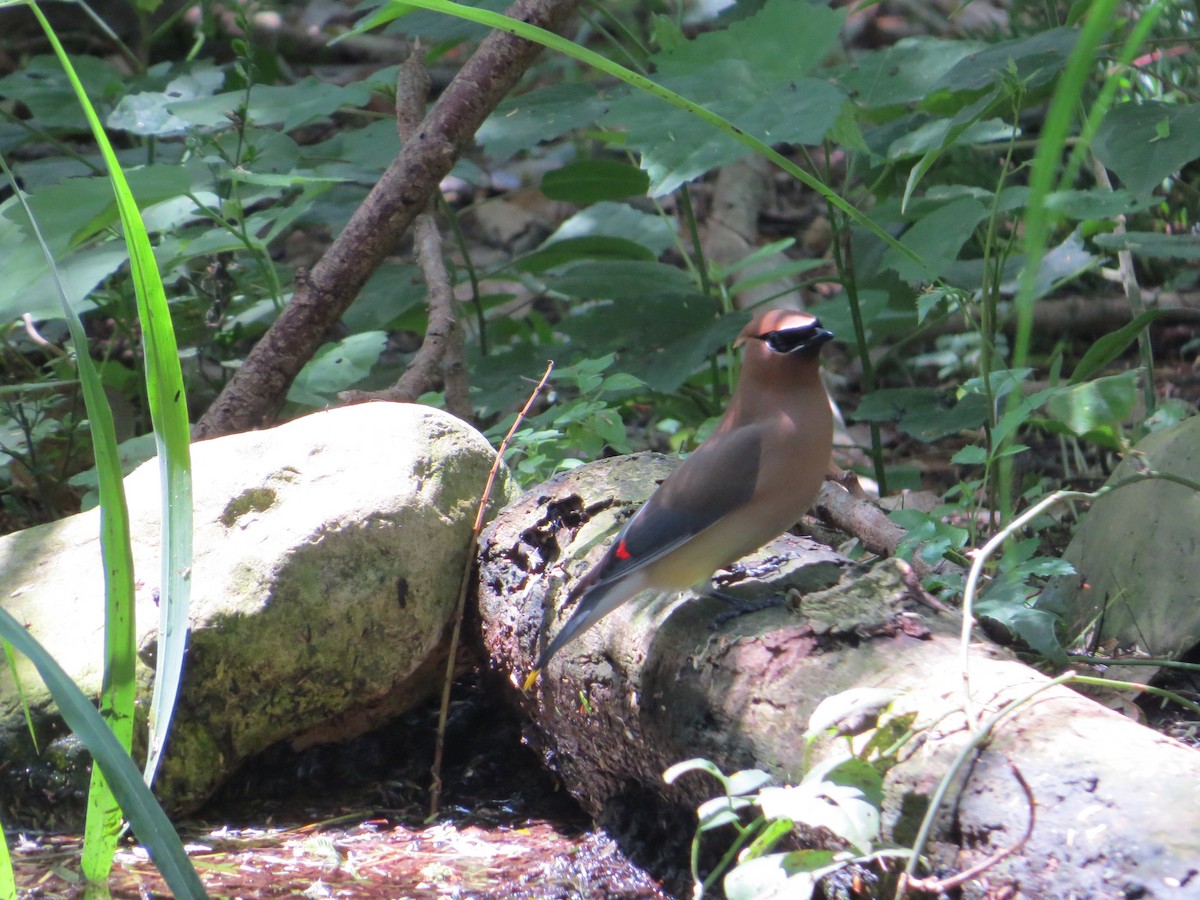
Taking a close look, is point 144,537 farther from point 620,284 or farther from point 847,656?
point 620,284

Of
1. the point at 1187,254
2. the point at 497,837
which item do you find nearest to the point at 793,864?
the point at 497,837

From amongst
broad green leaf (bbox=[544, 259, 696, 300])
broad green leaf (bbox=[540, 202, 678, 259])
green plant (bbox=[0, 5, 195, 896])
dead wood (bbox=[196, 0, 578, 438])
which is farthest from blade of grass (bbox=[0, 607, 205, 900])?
broad green leaf (bbox=[540, 202, 678, 259])

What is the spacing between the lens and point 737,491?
110 inches

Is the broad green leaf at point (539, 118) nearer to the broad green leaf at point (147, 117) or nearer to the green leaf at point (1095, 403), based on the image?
the broad green leaf at point (147, 117)

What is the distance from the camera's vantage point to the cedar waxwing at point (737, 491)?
2.64 meters

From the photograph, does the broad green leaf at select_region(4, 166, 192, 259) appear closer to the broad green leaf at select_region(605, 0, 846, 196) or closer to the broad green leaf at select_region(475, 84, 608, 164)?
the broad green leaf at select_region(475, 84, 608, 164)

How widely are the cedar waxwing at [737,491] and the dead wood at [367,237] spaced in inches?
52.1

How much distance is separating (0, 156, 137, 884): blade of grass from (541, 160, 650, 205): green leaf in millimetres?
3080

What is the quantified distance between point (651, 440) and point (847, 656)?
3266 mm

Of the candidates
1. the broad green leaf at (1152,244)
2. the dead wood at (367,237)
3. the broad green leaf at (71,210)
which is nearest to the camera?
the broad green leaf at (71,210)

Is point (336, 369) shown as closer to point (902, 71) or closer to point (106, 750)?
point (902, 71)

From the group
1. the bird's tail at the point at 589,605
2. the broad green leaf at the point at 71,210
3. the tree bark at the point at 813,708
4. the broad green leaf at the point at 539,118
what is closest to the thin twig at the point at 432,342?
the broad green leaf at the point at 539,118

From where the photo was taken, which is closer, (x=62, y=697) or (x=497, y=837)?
(x=62, y=697)

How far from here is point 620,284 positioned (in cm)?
431
